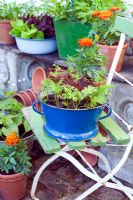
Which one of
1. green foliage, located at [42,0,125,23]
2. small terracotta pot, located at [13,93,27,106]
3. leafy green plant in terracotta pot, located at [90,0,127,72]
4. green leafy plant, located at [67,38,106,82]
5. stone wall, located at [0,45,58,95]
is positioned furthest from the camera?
stone wall, located at [0,45,58,95]

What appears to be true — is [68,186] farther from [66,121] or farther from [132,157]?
[66,121]

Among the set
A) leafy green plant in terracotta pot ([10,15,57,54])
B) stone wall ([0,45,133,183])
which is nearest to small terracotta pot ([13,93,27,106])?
stone wall ([0,45,133,183])

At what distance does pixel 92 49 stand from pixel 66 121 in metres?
0.46

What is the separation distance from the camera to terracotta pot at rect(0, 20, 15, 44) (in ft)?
8.81

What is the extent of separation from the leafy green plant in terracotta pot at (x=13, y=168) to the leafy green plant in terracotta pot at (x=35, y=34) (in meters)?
0.72

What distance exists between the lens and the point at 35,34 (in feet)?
8.05

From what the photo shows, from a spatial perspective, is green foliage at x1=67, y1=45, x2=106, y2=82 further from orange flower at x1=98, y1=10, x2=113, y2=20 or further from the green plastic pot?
the green plastic pot

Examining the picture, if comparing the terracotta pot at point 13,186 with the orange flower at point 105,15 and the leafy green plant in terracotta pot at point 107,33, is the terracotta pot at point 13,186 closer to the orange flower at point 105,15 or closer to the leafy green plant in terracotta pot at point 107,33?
the leafy green plant in terracotta pot at point 107,33

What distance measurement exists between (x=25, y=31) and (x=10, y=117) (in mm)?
634

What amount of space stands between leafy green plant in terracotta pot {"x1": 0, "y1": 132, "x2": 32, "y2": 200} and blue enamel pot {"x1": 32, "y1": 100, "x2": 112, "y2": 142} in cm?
45

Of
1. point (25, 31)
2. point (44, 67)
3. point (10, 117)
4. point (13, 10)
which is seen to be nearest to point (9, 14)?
point (13, 10)

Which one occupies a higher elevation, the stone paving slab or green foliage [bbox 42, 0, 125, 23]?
green foliage [bbox 42, 0, 125, 23]

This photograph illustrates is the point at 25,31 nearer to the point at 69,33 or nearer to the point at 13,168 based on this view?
the point at 69,33

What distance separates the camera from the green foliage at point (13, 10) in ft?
9.06
